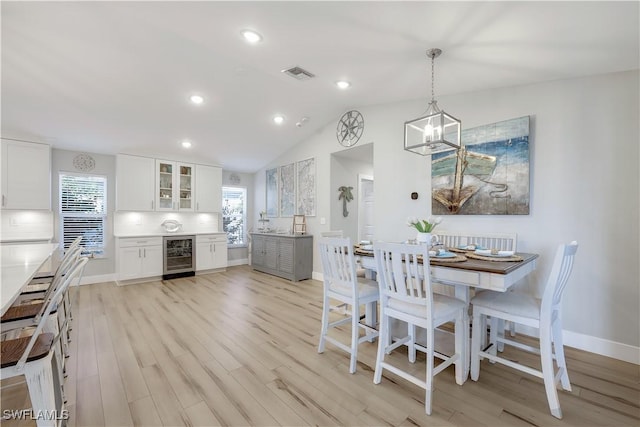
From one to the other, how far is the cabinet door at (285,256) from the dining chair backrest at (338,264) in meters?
2.78

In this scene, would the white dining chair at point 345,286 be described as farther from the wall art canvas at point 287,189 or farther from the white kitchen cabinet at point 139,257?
the white kitchen cabinet at point 139,257

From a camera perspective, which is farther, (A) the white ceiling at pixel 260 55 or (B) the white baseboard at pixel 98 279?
(B) the white baseboard at pixel 98 279

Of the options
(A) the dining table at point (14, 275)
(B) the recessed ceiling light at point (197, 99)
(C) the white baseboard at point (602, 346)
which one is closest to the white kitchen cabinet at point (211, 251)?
(B) the recessed ceiling light at point (197, 99)

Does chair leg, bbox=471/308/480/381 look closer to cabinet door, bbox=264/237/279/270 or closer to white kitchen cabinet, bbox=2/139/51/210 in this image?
cabinet door, bbox=264/237/279/270

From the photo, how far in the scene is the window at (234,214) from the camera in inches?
271

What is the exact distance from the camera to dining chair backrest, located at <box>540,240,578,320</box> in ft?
5.95

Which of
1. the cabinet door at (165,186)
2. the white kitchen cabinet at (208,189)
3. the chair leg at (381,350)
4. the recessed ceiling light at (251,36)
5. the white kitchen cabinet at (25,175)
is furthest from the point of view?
the white kitchen cabinet at (208,189)

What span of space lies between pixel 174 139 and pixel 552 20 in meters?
5.14

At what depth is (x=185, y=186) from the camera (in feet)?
19.3

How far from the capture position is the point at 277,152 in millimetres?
6055

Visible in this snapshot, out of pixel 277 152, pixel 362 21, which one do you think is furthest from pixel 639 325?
pixel 277 152

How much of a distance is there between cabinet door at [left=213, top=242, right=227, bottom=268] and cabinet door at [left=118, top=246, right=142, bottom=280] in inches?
52.2

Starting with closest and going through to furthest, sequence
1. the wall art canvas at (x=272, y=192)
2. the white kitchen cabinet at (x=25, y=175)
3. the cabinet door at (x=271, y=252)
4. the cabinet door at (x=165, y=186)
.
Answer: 1. the white kitchen cabinet at (x=25, y=175)
2. the cabinet door at (x=165, y=186)
3. the cabinet door at (x=271, y=252)
4. the wall art canvas at (x=272, y=192)

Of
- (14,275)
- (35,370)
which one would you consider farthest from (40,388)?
(14,275)
